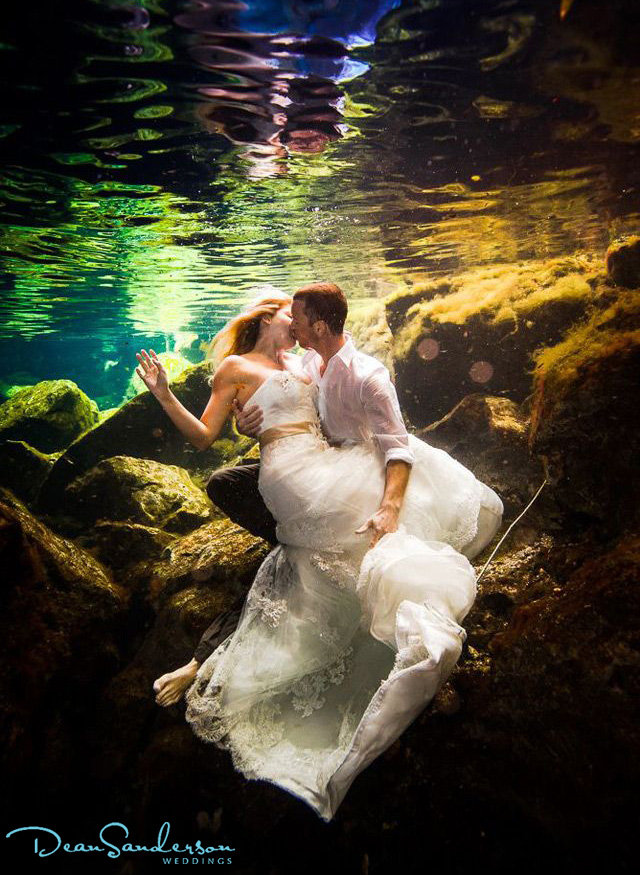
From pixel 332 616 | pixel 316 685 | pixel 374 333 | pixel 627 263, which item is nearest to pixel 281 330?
pixel 332 616

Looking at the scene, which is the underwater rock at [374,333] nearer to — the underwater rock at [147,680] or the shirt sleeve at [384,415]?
the shirt sleeve at [384,415]

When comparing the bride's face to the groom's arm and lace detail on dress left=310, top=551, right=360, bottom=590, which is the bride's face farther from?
lace detail on dress left=310, top=551, right=360, bottom=590

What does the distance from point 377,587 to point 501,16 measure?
5586mm

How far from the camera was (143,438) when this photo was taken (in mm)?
11055

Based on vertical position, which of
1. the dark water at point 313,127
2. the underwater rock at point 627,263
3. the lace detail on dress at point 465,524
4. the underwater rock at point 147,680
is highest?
the dark water at point 313,127

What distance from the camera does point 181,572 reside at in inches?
205

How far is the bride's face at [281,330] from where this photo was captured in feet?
14.5

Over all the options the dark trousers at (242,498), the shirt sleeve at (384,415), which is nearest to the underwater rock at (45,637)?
the dark trousers at (242,498)

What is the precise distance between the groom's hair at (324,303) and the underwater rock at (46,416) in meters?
14.6

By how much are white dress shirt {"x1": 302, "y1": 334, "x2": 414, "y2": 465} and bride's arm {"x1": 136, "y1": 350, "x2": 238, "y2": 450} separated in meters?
0.98

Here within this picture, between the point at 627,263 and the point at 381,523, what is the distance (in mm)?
7443

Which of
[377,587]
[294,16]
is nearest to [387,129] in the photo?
[294,16]

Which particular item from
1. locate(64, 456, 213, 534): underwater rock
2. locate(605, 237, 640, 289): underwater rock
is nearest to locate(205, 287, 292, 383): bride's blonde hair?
locate(64, 456, 213, 534): underwater rock

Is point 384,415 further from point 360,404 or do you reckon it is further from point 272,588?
point 272,588
